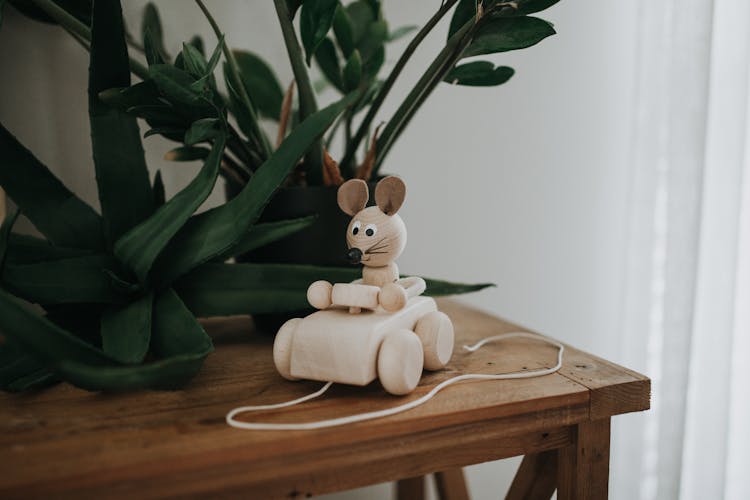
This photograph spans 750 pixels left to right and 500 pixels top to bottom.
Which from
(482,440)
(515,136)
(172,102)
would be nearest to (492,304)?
(515,136)

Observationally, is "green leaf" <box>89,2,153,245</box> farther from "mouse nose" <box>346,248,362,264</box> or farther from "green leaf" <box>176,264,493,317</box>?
"mouse nose" <box>346,248,362,264</box>

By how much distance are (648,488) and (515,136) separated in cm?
70

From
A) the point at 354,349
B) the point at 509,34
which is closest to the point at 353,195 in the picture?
the point at 354,349

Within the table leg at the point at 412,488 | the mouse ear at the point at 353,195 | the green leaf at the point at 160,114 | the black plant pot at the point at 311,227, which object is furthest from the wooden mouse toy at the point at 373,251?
the table leg at the point at 412,488

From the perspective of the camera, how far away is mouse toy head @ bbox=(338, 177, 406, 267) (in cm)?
50

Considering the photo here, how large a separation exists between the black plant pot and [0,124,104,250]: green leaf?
192mm

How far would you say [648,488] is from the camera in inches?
38.2

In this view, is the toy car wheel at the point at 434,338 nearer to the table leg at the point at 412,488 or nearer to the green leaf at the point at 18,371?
the green leaf at the point at 18,371

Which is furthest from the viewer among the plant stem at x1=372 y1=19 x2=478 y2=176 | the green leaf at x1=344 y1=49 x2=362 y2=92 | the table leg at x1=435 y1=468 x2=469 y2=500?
the table leg at x1=435 y1=468 x2=469 y2=500

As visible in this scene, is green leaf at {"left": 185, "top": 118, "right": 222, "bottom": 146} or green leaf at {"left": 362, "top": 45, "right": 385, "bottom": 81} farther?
green leaf at {"left": 362, "top": 45, "right": 385, "bottom": 81}

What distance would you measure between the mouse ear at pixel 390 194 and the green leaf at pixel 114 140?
26 cm

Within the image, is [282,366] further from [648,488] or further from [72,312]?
[648,488]

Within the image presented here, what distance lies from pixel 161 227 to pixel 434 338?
0.95 ft

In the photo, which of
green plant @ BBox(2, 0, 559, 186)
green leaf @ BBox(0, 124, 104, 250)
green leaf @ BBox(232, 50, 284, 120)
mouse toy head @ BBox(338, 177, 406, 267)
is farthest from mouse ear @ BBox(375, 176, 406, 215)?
green leaf @ BBox(232, 50, 284, 120)
